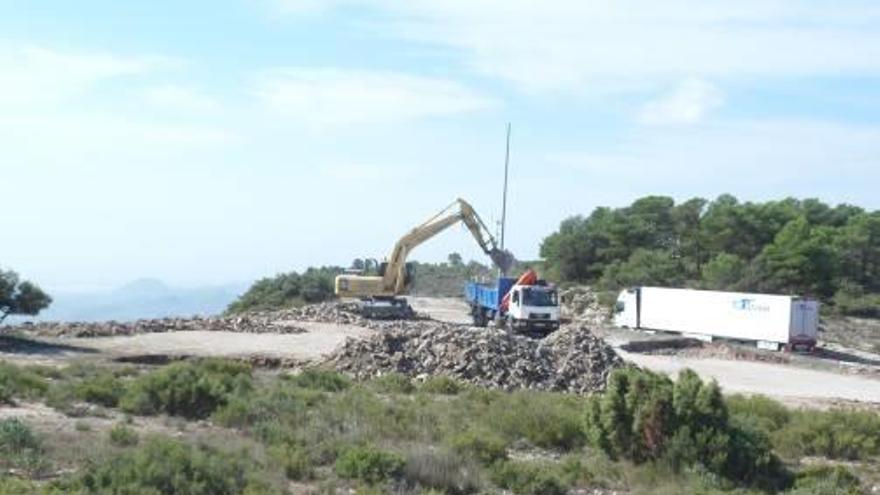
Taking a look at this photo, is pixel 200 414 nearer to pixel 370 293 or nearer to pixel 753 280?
pixel 370 293

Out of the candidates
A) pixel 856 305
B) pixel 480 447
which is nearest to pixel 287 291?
pixel 856 305

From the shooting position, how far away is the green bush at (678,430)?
1891 cm

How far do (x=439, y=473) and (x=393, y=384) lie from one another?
13377 millimetres

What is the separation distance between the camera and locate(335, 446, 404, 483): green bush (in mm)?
16391

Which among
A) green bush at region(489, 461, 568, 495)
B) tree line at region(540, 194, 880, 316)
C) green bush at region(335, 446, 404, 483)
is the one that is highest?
tree line at region(540, 194, 880, 316)

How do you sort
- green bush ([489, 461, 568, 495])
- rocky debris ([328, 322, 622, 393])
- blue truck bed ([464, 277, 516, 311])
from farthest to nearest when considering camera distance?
blue truck bed ([464, 277, 516, 311]) < rocky debris ([328, 322, 622, 393]) < green bush ([489, 461, 568, 495])

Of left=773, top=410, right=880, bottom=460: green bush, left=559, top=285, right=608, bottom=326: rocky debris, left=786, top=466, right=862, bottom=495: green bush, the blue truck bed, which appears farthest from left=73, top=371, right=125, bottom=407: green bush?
left=559, top=285, right=608, bottom=326: rocky debris

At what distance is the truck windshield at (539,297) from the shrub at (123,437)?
120 feet

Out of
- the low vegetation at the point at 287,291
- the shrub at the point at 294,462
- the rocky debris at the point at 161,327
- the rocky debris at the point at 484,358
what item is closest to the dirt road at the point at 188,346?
the rocky debris at the point at 161,327

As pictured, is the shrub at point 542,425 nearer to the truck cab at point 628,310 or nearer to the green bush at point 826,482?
the green bush at point 826,482

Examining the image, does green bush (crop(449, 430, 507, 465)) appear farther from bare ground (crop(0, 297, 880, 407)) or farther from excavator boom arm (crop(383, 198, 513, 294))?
excavator boom arm (crop(383, 198, 513, 294))

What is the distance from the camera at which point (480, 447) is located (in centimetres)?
1894

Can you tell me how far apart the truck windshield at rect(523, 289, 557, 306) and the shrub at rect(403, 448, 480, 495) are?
120ft

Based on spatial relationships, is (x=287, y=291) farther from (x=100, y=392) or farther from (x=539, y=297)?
(x=100, y=392)
